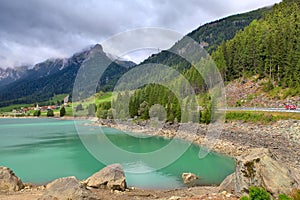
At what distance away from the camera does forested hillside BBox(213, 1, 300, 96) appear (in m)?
59.6

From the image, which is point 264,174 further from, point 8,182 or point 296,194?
point 8,182

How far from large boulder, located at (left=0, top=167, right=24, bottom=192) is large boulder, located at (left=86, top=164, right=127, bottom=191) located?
502 centimetres

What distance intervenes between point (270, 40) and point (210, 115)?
26.9m

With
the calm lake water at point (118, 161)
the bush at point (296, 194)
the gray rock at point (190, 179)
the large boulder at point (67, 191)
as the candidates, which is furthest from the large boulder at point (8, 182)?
the bush at point (296, 194)

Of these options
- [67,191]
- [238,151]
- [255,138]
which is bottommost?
[238,151]

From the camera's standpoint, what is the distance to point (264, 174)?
13.3 metres

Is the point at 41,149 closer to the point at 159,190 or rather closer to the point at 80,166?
the point at 80,166

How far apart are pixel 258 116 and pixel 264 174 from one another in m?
36.2

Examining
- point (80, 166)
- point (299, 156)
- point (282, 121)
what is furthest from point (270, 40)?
point (80, 166)

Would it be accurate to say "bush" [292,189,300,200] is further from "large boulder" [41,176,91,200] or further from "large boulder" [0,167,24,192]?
"large boulder" [0,167,24,192]

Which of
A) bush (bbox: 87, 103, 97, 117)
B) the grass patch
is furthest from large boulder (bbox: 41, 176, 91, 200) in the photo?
bush (bbox: 87, 103, 97, 117)

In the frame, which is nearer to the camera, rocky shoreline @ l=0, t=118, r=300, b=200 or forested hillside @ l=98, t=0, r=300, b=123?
rocky shoreline @ l=0, t=118, r=300, b=200

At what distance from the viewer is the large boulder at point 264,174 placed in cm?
1284

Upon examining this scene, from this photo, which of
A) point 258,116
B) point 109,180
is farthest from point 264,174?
point 258,116
